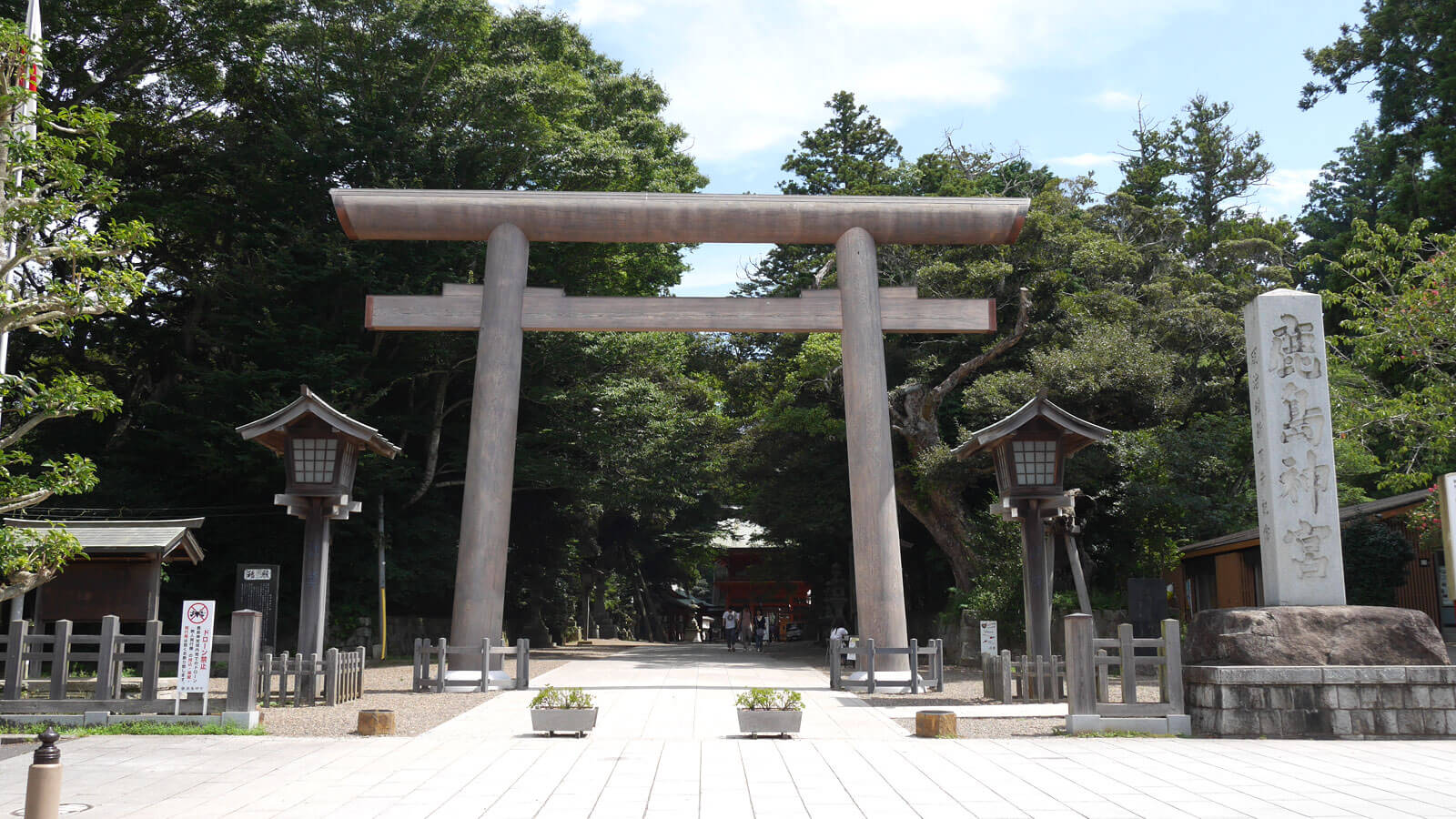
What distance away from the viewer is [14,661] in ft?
35.7

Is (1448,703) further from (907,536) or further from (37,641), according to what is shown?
(907,536)

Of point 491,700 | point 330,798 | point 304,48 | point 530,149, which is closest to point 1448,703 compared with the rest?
point 330,798

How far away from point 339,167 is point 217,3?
5.39 m

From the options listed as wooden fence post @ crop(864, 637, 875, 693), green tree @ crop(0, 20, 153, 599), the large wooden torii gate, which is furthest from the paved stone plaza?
the large wooden torii gate

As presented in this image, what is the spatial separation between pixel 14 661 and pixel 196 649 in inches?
77.9

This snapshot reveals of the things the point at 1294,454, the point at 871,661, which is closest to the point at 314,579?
the point at 871,661

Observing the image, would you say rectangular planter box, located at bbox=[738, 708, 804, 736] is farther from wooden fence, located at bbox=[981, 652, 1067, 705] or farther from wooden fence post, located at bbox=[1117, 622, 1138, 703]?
wooden fence, located at bbox=[981, 652, 1067, 705]

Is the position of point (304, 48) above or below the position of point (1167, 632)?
above

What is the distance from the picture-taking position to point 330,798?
22.5ft

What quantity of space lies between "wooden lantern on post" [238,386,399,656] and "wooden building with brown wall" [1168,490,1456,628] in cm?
1582

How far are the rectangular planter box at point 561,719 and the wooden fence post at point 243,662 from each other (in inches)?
125

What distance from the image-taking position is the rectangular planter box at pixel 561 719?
10.0 m

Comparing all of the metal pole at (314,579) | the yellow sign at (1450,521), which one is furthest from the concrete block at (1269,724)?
the metal pole at (314,579)

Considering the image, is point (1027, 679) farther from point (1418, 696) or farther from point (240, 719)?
point (240, 719)
